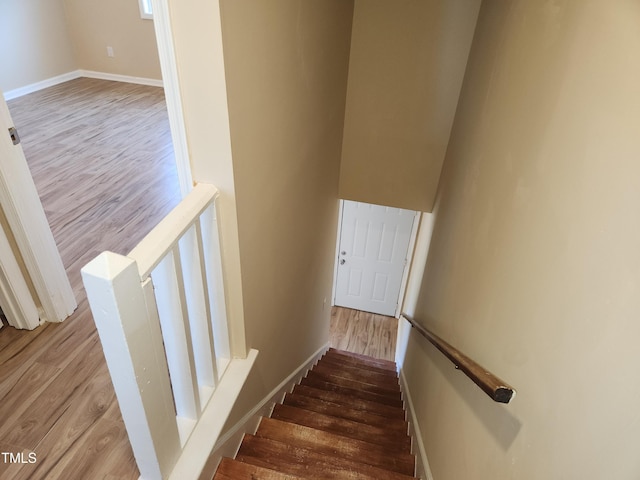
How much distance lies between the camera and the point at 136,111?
5.11 meters

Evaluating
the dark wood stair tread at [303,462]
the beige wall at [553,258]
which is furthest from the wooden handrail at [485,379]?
the dark wood stair tread at [303,462]

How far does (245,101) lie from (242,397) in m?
1.21

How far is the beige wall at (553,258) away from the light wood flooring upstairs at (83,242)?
4.16 feet

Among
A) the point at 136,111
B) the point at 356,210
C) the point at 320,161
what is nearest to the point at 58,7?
the point at 136,111

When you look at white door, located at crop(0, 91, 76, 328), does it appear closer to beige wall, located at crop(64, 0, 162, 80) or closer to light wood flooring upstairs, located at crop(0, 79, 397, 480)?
light wood flooring upstairs, located at crop(0, 79, 397, 480)

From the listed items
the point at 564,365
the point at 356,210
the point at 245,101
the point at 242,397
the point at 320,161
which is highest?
the point at 245,101

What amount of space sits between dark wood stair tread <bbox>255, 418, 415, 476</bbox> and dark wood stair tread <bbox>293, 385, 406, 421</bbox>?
25.4 inches

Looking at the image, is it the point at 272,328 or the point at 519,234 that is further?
the point at 272,328

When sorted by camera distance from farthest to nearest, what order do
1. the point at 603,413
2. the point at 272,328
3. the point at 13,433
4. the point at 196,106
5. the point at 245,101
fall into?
the point at 272,328 → the point at 13,433 → the point at 245,101 → the point at 196,106 → the point at 603,413

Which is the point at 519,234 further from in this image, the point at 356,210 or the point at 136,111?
the point at 136,111

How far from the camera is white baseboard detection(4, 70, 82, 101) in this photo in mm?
5160

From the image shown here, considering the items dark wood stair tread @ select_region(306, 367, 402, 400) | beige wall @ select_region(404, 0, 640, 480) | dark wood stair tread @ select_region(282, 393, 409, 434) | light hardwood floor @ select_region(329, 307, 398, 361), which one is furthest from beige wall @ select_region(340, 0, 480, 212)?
light hardwood floor @ select_region(329, 307, 398, 361)

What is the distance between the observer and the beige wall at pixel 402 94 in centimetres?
276

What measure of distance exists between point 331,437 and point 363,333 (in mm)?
3362
